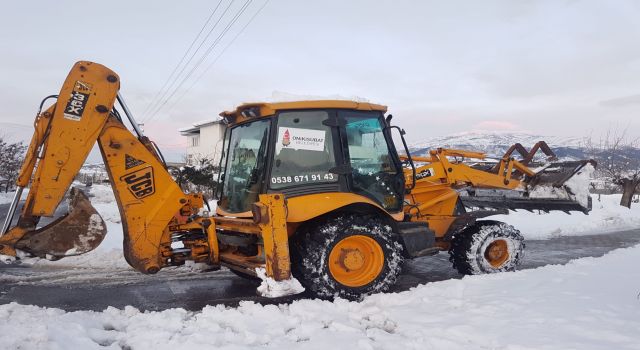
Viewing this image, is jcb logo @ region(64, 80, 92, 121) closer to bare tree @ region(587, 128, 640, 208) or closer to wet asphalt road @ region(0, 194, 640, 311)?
wet asphalt road @ region(0, 194, 640, 311)

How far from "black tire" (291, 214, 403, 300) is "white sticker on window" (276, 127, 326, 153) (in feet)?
2.75

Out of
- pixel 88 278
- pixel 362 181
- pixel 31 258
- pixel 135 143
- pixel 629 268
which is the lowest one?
pixel 629 268

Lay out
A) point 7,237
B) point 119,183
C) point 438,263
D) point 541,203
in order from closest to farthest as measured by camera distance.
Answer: point 7,237 → point 119,183 → point 541,203 → point 438,263

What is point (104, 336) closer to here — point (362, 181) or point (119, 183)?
point (119, 183)

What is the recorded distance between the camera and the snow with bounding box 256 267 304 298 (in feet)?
15.0

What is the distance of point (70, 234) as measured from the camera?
16.8 ft

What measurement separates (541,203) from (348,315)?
168 inches

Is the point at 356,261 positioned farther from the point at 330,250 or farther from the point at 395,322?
the point at 395,322

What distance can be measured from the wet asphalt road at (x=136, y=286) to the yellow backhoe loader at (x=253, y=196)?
1.38 feet

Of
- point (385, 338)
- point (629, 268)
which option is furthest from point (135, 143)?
point (629, 268)

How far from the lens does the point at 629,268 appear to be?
648 cm

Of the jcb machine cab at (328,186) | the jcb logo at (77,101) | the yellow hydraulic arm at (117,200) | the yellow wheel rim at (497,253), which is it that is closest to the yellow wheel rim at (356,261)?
the jcb machine cab at (328,186)

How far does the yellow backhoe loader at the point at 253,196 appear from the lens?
489 centimetres

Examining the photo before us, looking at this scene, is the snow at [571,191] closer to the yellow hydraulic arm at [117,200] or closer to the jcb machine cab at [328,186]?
the jcb machine cab at [328,186]
